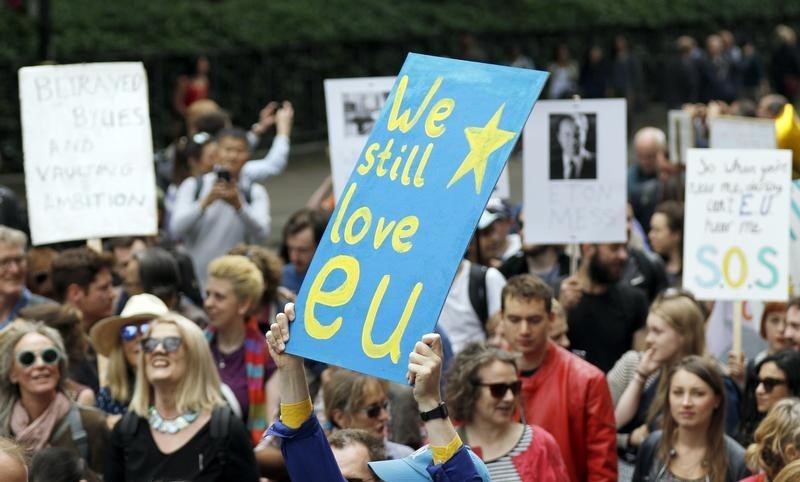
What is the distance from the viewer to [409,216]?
17.9 ft

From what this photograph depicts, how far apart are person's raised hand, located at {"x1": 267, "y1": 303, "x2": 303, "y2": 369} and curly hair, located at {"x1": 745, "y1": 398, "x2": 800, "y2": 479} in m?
2.06

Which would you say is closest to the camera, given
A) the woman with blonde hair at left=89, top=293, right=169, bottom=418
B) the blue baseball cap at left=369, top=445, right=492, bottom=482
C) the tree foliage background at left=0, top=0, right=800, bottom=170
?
the blue baseball cap at left=369, top=445, right=492, bottom=482

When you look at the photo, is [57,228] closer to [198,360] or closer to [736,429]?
[198,360]

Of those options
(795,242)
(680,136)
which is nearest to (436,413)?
(795,242)

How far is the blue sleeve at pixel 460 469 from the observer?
17.3ft

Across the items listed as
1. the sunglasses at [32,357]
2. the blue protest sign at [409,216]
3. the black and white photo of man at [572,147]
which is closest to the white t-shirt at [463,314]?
the black and white photo of man at [572,147]

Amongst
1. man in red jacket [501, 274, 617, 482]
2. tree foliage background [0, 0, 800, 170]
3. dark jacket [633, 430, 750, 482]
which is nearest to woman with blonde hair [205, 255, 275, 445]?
man in red jacket [501, 274, 617, 482]

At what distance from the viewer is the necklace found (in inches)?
291

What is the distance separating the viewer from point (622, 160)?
10023 mm

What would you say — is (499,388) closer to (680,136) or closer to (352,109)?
(352,109)

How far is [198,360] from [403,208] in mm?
2345

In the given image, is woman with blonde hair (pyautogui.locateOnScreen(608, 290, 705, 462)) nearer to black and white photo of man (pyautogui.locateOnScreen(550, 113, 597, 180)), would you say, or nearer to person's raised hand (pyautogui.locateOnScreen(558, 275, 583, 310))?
person's raised hand (pyautogui.locateOnScreen(558, 275, 583, 310))

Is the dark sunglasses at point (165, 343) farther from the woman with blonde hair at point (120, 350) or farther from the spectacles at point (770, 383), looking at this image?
the spectacles at point (770, 383)

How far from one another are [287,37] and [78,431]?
17.5 metres
